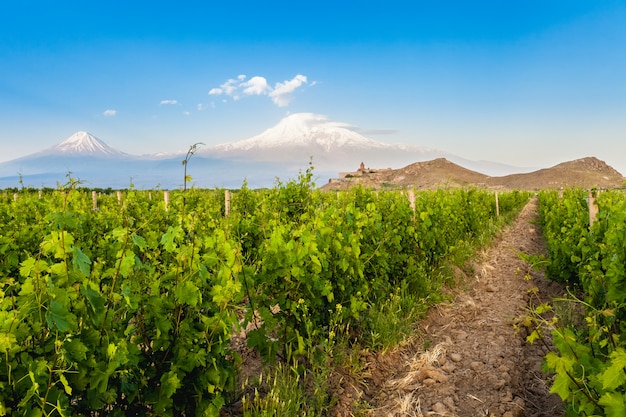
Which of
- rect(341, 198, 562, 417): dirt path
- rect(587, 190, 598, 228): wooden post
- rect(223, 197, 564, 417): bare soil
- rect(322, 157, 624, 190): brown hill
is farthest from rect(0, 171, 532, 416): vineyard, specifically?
rect(322, 157, 624, 190): brown hill

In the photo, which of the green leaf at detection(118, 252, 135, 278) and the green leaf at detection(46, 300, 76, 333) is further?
the green leaf at detection(118, 252, 135, 278)

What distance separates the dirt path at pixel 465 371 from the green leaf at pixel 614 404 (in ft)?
3.72

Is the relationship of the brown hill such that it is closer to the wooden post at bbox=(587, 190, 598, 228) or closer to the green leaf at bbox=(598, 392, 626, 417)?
the wooden post at bbox=(587, 190, 598, 228)

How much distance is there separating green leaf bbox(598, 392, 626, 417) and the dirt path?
113cm

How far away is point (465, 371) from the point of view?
4.29 meters

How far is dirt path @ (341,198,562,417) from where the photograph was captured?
3.66m

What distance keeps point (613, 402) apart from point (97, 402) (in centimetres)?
252

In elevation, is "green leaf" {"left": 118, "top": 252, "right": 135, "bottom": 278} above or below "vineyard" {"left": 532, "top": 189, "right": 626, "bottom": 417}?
above

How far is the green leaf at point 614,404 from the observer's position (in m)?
1.99

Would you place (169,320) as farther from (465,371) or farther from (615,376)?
(465,371)

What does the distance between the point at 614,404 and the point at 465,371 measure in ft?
7.86

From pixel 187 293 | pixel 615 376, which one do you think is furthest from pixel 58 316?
pixel 615 376

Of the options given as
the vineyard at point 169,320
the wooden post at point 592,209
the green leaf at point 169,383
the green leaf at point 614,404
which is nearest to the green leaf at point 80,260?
the vineyard at point 169,320

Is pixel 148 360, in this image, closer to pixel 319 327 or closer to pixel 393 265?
pixel 319 327
